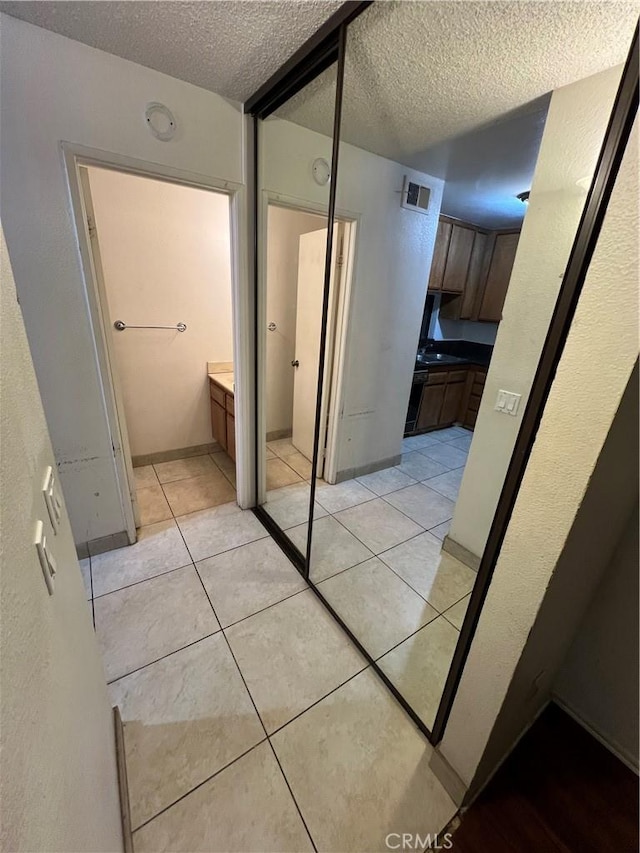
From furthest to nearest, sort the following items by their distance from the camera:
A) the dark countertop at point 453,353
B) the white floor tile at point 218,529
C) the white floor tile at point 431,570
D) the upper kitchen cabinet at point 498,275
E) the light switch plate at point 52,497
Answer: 1. the dark countertop at point 453,353
2. the upper kitchen cabinet at point 498,275
3. the white floor tile at point 218,529
4. the white floor tile at point 431,570
5. the light switch plate at point 52,497

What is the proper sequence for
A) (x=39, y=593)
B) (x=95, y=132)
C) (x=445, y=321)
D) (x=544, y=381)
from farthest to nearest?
(x=445, y=321)
(x=95, y=132)
(x=544, y=381)
(x=39, y=593)

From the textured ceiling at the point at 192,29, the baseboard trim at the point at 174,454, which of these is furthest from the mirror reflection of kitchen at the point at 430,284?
the baseboard trim at the point at 174,454

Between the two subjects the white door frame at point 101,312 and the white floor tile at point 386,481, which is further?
the white floor tile at point 386,481

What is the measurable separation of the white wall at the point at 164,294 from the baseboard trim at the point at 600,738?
10.2 ft

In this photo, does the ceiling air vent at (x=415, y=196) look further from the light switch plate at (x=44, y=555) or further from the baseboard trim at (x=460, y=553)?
the light switch plate at (x=44, y=555)

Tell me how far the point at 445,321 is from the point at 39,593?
13.2 ft

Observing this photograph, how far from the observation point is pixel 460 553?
2109mm

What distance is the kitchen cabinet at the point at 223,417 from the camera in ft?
9.02

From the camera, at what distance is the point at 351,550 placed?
2182mm

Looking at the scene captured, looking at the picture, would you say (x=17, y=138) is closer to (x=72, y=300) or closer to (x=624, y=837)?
(x=72, y=300)

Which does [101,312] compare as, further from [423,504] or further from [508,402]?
[423,504]

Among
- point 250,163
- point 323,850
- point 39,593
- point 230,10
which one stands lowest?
point 323,850

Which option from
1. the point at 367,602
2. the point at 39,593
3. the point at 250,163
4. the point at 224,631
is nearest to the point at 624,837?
the point at 367,602

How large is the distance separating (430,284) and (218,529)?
2.92 m
